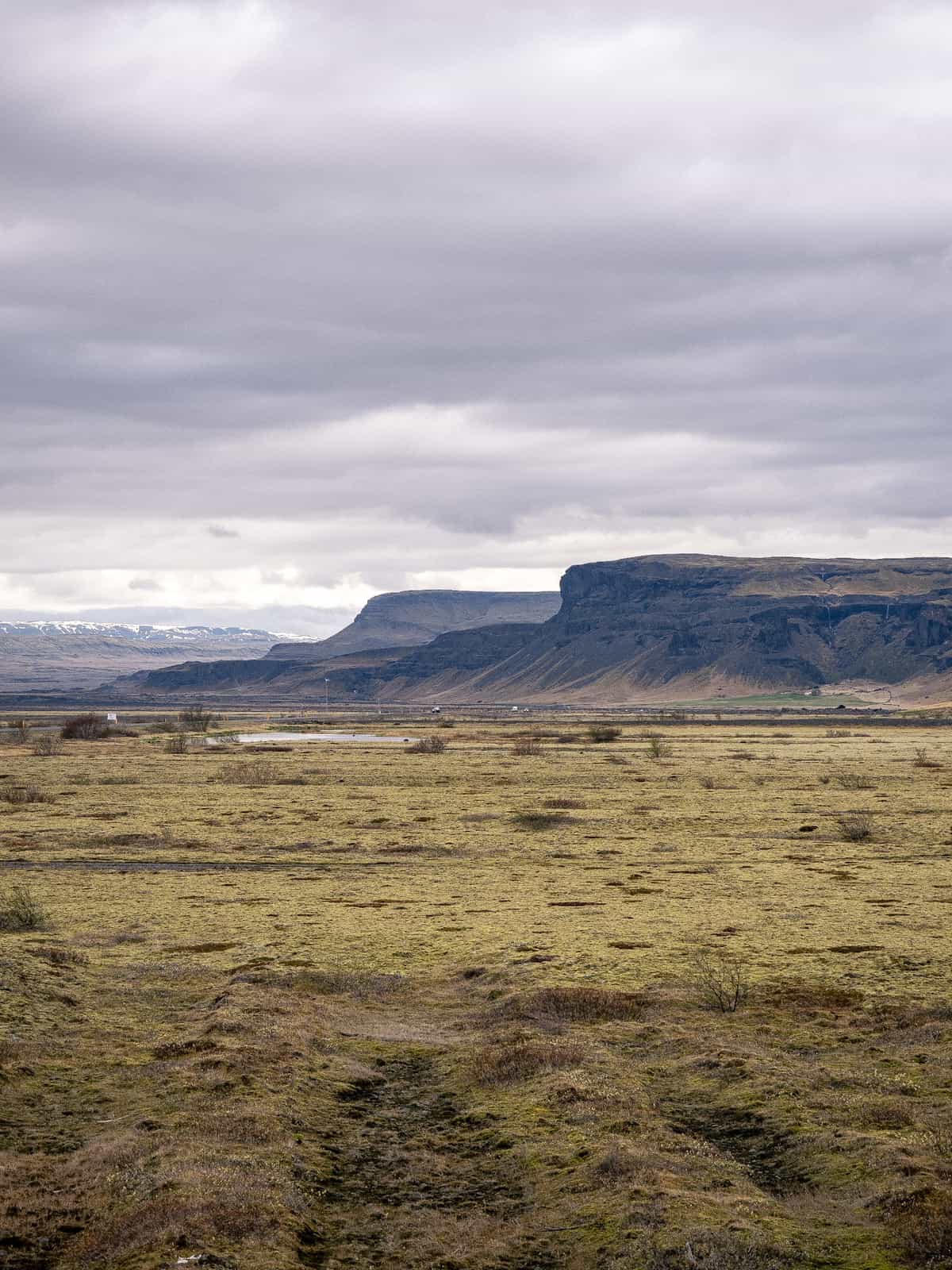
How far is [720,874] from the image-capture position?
40.2 m

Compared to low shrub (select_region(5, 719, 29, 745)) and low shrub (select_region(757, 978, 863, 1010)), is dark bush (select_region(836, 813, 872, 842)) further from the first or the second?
low shrub (select_region(5, 719, 29, 745))

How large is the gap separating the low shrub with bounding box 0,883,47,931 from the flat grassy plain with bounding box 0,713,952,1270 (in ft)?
2.69

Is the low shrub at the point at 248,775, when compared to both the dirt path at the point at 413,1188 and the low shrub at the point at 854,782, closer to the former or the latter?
the low shrub at the point at 854,782

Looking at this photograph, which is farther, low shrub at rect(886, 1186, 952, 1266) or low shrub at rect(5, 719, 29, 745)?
low shrub at rect(5, 719, 29, 745)

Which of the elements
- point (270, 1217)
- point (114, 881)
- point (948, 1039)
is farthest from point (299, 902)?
point (270, 1217)

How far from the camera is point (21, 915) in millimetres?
30594

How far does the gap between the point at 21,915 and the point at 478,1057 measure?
16.2 meters

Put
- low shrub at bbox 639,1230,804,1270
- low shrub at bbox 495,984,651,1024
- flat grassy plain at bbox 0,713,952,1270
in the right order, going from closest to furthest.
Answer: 1. low shrub at bbox 639,1230,804,1270
2. flat grassy plain at bbox 0,713,952,1270
3. low shrub at bbox 495,984,651,1024

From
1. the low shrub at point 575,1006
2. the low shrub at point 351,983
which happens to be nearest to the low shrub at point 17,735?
the low shrub at point 351,983

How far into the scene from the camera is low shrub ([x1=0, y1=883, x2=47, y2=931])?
100ft

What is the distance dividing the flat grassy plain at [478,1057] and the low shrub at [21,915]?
820 millimetres

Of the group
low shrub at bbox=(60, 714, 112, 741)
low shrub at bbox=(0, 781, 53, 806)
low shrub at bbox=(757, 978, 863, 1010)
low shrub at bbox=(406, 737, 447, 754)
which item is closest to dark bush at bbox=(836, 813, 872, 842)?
low shrub at bbox=(757, 978, 863, 1010)

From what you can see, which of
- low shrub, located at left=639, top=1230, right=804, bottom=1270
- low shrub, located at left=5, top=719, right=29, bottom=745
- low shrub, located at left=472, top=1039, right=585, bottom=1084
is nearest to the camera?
low shrub, located at left=639, top=1230, right=804, bottom=1270

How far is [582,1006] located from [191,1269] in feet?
38.6
